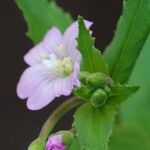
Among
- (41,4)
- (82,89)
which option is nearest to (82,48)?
(82,89)

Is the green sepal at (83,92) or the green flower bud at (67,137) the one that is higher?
the green sepal at (83,92)

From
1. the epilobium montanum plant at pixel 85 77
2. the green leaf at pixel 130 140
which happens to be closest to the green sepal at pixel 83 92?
the epilobium montanum plant at pixel 85 77

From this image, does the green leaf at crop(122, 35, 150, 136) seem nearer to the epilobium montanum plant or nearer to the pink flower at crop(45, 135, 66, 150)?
the epilobium montanum plant

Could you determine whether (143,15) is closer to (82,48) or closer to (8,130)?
(82,48)

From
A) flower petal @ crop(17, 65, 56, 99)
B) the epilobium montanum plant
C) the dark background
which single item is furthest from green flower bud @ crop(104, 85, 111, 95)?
the dark background

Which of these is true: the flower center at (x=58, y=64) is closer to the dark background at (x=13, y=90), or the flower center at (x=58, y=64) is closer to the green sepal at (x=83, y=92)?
the green sepal at (x=83, y=92)

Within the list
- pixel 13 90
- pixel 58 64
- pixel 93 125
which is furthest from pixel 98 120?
pixel 13 90

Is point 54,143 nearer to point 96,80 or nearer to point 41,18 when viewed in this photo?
point 96,80
